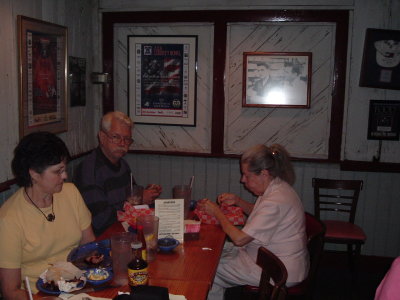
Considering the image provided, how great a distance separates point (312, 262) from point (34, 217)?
4.95ft

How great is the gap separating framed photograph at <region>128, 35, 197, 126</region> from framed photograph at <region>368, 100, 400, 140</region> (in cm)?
168

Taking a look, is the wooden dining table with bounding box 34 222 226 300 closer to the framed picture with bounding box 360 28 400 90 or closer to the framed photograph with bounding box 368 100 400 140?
the framed photograph with bounding box 368 100 400 140

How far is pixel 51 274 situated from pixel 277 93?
2806 millimetres

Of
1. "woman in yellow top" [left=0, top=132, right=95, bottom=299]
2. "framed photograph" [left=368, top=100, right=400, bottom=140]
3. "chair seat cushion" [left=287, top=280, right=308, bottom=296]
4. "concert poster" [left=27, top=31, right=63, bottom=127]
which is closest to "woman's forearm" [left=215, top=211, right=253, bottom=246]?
"chair seat cushion" [left=287, top=280, right=308, bottom=296]

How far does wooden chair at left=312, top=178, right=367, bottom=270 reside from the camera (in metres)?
3.59

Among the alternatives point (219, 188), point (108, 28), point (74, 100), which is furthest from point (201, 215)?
point (108, 28)

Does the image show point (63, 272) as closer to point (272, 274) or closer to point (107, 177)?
point (272, 274)

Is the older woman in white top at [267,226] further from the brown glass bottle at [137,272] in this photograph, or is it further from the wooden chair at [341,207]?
the wooden chair at [341,207]

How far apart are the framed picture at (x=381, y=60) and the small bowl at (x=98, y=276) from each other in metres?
2.98

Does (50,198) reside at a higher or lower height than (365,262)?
higher

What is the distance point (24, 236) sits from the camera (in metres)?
2.06

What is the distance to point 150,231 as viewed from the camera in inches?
87.3

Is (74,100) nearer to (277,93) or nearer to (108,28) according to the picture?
(108,28)

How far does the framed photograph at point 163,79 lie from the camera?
4.16m
